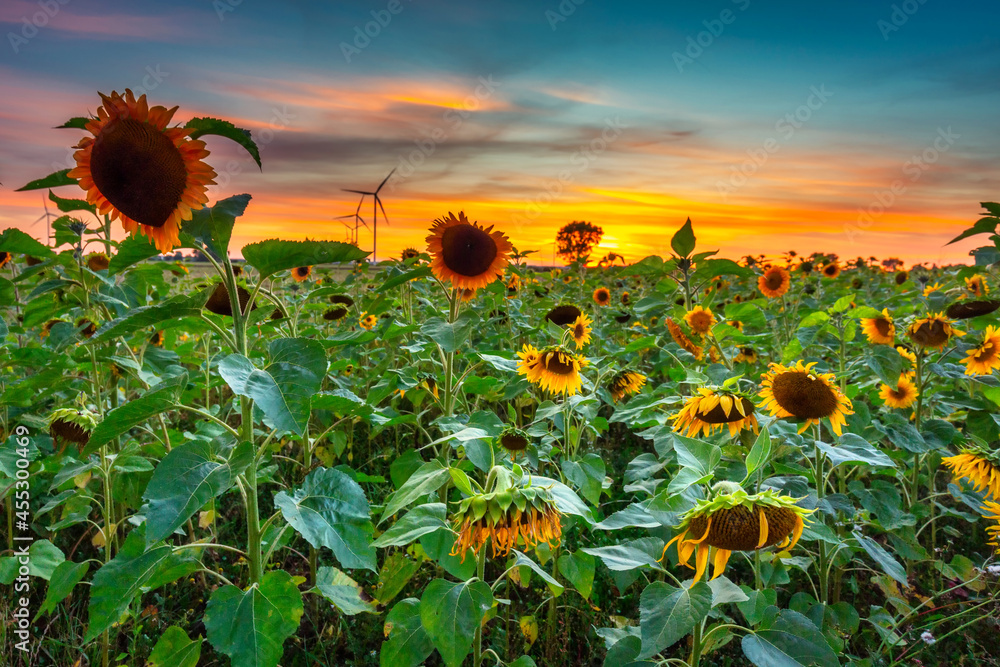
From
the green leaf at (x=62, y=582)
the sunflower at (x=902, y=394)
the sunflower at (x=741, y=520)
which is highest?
the sunflower at (x=741, y=520)

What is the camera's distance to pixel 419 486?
1.51 m

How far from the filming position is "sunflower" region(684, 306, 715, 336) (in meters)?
3.18

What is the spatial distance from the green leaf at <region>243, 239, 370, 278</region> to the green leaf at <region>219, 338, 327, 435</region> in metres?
0.21

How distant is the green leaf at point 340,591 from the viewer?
180cm

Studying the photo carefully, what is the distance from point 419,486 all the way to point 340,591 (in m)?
0.63

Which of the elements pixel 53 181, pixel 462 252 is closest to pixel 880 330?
pixel 462 252

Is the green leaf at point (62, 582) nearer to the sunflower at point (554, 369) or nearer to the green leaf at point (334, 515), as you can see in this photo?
the green leaf at point (334, 515)

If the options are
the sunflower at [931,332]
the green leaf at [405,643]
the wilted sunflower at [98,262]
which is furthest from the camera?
the wilted sunflower at [98,262]

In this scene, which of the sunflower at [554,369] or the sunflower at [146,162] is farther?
the sunflower at [554,369]

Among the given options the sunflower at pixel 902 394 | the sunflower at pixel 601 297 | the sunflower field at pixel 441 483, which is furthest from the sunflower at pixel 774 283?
the sunflower at pixel 902 394

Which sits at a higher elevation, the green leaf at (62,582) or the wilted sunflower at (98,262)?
the wilted sunflower at (98,262)

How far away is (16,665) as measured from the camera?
2465 millimetres

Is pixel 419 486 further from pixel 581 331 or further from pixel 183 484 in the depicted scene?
pixel 581 331

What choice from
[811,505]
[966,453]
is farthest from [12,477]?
[966,453]
